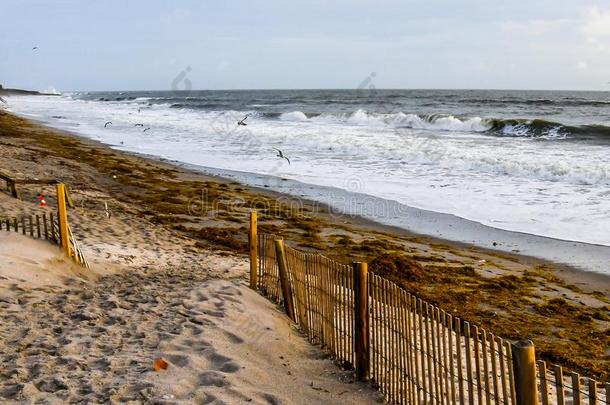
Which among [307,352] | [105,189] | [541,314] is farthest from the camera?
[105,189]

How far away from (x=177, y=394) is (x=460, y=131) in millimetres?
34083

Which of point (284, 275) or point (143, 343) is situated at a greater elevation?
point (284, 275)

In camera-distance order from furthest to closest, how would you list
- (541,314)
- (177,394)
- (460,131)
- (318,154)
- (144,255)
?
(460,131) → (318,154) → (144,255) → (541,314) → (177,394)

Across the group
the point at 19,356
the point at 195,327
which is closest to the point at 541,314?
the point at 195,327

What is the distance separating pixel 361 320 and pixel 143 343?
2.08 meters

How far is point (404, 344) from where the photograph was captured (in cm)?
445

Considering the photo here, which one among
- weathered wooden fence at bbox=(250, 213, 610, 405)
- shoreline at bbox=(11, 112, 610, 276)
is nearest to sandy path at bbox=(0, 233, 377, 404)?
weathered wooden fence at bbox=(250, 213, 610, 405)

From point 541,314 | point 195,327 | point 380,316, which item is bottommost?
point 541,314

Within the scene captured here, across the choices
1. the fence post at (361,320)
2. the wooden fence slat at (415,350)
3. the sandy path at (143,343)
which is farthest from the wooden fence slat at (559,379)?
the fence post at (361,320)

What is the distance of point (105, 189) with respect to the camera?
15711mm

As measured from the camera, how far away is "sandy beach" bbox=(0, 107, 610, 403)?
463 cm

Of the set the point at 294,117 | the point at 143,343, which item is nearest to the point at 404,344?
the point at 143,343

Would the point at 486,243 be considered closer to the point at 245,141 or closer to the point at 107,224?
the point at 107,224

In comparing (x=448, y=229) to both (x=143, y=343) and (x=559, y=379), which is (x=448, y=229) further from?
(x=559, y=379)
